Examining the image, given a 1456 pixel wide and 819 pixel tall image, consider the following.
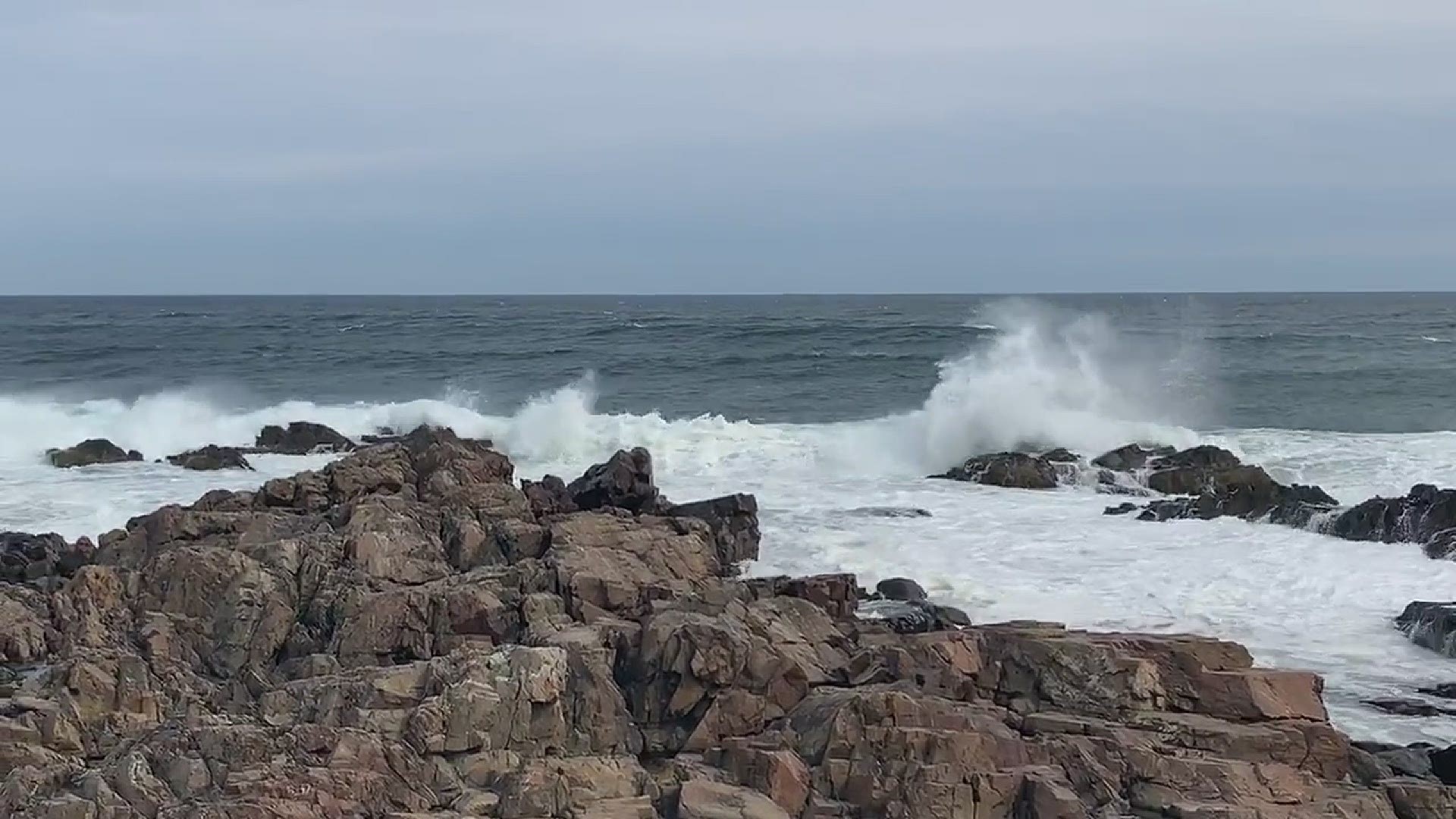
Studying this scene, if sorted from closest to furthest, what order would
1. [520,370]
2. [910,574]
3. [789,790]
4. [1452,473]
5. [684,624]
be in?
[789,790] → [684,624] → [910,574] → [1452,473] → [520,370]

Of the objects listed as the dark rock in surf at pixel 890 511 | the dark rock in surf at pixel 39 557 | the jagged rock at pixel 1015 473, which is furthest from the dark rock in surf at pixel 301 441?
the jagged rock at pixel 1015 473

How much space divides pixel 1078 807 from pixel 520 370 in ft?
133

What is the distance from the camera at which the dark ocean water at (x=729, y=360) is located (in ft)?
128

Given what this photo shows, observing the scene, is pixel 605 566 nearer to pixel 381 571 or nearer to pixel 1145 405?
pixel 381 571

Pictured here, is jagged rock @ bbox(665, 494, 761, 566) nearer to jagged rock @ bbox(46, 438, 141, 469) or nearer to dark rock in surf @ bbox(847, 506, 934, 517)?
dark rock in surf @ bbox(847, 506, 934, 517)

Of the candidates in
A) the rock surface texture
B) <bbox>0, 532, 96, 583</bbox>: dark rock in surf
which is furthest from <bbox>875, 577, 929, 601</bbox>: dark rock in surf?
<bbox>0, 532, 96, 583</bbox>: dark rock in surf

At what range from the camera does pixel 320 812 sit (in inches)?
323

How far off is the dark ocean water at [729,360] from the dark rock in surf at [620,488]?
18.9 meters

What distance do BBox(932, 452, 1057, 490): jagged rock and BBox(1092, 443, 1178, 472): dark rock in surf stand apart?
130 cm

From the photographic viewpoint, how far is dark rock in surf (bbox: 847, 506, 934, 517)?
21.1 meters

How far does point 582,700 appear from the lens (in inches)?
392

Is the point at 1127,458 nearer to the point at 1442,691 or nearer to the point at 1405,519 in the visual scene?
the point at 1405,519

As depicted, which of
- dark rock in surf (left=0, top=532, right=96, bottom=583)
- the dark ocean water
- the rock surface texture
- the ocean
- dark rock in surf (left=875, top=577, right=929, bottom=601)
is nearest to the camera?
the rock surface texture

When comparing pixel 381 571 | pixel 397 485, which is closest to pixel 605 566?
pixel 381 571
